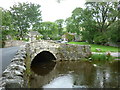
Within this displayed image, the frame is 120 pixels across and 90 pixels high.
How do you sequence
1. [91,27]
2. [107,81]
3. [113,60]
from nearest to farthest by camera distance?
[107,81] < [113,60] < [91,27]

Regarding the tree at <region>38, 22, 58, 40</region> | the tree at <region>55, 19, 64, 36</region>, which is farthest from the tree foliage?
the tree at <region>55, 19, 64, 36</region>

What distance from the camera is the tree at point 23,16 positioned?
98.9ft

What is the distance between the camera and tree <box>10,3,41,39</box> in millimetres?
30156

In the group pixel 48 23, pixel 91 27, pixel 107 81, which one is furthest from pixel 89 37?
A: pixel 48 23

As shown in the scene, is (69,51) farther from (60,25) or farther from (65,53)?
(60,25)

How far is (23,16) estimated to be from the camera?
3075cm

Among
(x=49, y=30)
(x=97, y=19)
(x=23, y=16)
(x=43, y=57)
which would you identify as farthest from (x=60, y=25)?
(x=43, y=57)

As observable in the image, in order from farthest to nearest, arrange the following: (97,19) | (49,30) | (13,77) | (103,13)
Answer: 1. (49,30)
2. (97,19)
3. (103,13)
4. (13,77)

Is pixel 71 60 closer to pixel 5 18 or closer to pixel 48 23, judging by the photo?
pixel 5 18

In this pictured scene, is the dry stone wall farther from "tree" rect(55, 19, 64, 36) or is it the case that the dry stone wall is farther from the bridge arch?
"tree" rect(55, 19, 64, 36)

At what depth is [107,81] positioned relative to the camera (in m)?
8.06

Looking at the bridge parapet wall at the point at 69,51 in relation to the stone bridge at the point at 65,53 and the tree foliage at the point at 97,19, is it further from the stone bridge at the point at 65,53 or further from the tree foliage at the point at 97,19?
the tree foliage at the point at 97,19

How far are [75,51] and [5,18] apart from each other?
11.0 meters

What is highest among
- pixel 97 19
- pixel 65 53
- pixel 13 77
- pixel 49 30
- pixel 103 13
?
pixel 103 13
